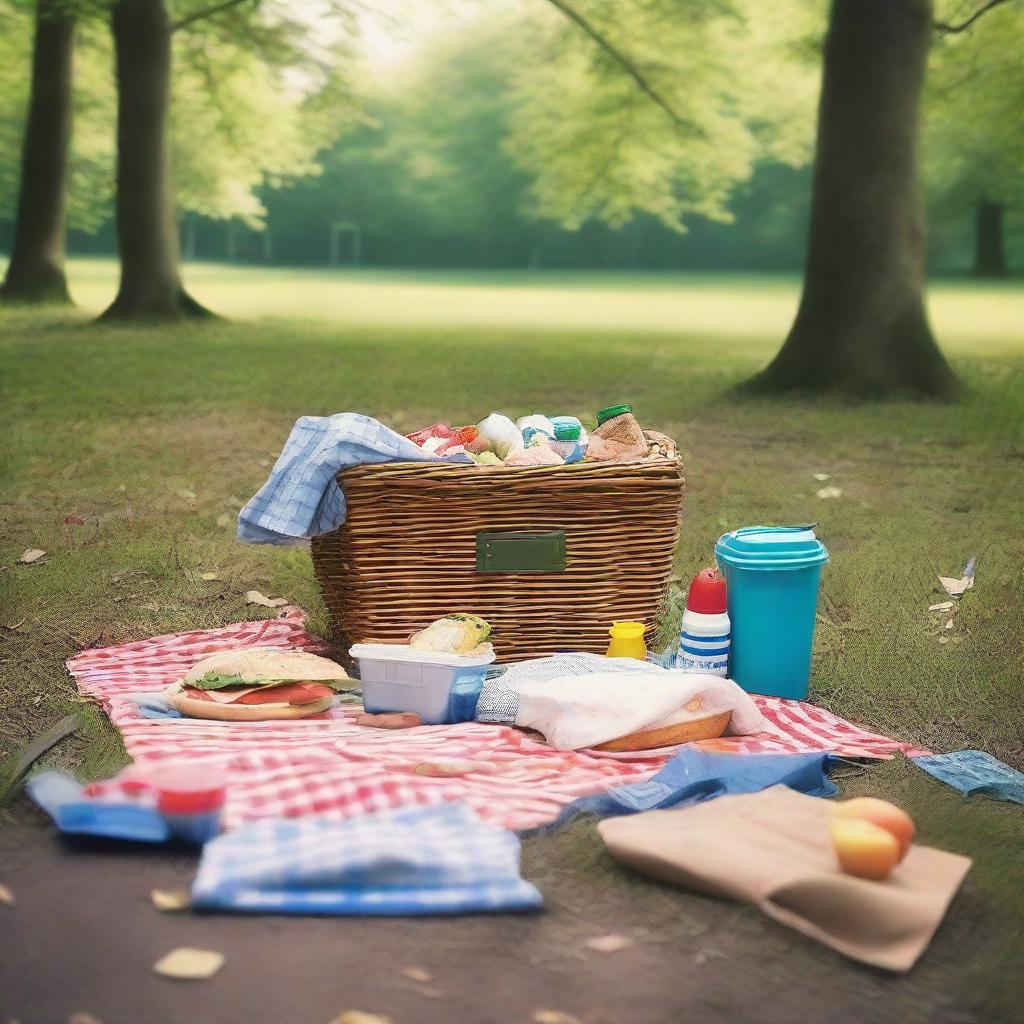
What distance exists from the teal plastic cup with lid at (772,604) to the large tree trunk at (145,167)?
11.9 m

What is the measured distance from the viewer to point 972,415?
848 cm

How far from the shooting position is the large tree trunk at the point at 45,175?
16828 mm

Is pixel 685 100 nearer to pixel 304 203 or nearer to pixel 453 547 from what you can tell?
pixel 453 547

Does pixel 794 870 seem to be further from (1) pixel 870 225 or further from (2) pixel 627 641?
(1) pixel 870 225

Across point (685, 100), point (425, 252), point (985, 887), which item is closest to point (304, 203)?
point (425, 252)

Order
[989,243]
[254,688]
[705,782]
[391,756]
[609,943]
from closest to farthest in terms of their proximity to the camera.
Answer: [609,943], [705,782], [391,756], [254,688], [989,243]

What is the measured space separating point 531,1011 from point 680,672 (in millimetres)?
1357

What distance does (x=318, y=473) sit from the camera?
3529 mm

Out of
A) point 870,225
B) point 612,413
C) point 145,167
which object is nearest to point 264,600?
point 612,413

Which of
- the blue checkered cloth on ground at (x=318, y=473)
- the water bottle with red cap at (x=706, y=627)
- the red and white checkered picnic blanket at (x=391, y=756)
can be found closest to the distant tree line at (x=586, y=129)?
the water bottle with red cap at (x=706, y=627)

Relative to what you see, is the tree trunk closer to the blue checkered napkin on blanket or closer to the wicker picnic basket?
the wicker picnic basket

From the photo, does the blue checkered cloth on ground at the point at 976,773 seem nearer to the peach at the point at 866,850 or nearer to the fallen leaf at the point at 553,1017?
the peach at the point at 866,850

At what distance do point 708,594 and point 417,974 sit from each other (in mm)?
1661

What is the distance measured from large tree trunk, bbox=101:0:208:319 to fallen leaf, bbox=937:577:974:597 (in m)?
11.3
